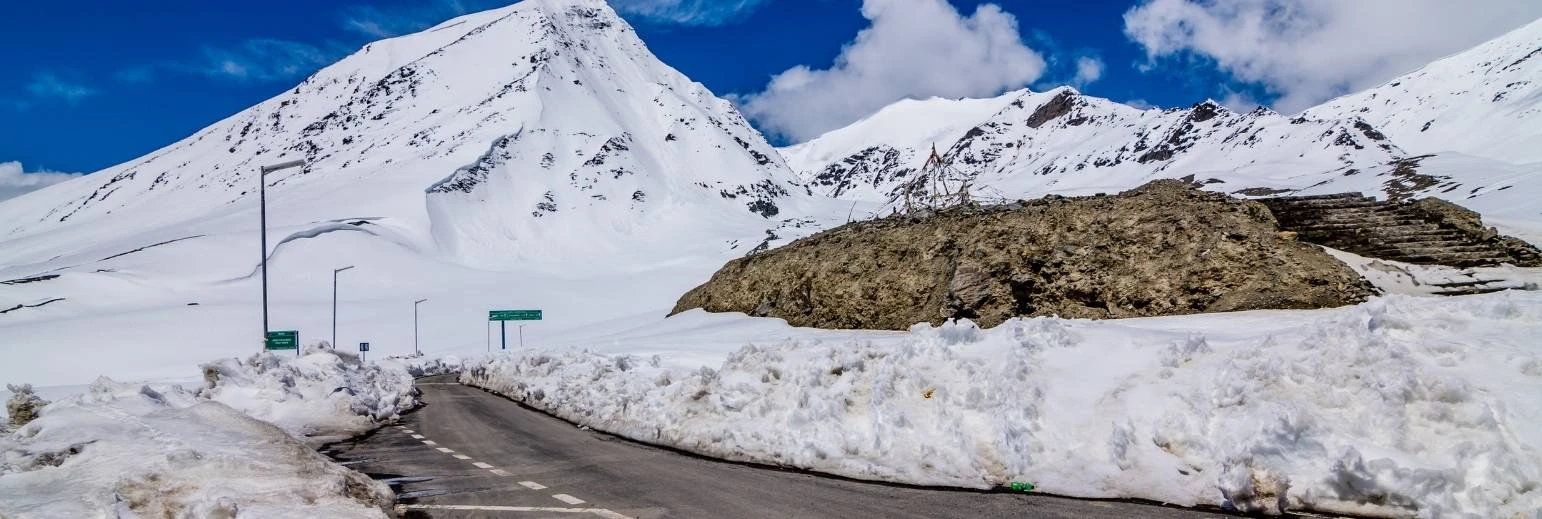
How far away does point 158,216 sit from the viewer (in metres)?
177

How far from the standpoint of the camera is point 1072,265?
1950 cm

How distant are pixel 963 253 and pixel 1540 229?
468 inches

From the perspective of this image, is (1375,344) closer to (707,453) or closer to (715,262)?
(707,453)

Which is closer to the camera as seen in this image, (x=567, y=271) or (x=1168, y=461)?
(x=1168, y=461)

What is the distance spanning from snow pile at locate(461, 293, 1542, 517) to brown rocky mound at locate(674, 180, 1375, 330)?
4271 millimetres

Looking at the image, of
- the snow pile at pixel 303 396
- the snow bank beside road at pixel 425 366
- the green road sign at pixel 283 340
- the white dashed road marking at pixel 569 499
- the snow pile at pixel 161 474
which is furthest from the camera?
A: the snow bank beside road at pixel 425 366

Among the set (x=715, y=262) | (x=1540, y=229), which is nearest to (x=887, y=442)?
(x=1540, y=229)

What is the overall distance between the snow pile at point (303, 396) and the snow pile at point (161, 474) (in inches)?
198

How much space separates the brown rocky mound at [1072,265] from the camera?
16406 millimetres

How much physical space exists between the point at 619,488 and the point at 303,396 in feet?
40.7

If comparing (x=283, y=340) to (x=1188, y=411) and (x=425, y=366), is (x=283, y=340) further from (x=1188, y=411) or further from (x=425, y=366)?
(x=1188, y=411)

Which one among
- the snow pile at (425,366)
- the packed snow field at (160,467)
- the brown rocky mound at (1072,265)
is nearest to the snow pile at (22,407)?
the packed snow field at (160,467)

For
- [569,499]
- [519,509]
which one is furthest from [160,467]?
[569,499]

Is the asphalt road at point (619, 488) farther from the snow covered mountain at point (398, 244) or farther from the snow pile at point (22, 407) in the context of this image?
the snow covered mountain at point (398, 244)
